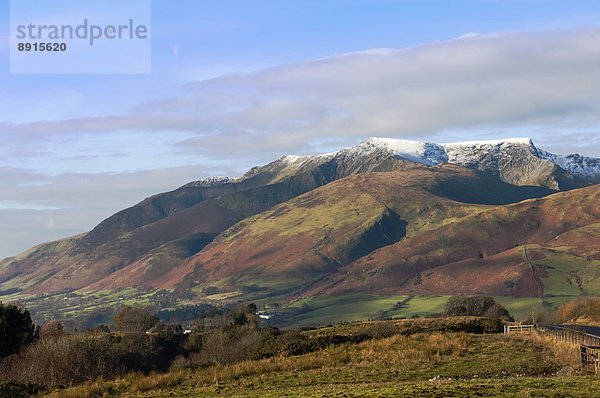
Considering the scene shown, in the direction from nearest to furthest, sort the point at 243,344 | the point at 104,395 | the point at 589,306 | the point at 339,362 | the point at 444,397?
the point at 444,397 < the point at 104,395 < the point at 339,362 < the point at 243,344 < the point at 589,306

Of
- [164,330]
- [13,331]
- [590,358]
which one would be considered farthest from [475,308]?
[590,358]

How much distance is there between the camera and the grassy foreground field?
35544mm

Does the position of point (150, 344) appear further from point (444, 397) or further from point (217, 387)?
point (444, 397)

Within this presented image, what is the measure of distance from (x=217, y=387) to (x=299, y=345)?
26.4 meters

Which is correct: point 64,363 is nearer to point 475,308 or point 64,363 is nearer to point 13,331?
point 13,331

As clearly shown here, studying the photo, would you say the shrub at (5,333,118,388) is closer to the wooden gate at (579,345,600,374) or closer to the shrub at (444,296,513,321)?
the wooden gate at (579,345,600,374)

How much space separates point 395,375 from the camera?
48.2m

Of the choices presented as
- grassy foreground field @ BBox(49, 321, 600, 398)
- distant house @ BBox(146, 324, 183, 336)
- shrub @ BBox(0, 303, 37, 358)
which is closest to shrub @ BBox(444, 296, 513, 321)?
distant house @ BBox(146, 324, 183, 336)

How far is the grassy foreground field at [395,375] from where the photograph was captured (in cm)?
3554

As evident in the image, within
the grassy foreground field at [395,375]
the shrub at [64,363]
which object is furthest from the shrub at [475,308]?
the shrub at [64,363]

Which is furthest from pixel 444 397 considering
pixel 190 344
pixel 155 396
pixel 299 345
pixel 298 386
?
pixel 190 344

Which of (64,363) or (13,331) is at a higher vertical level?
(13,331)

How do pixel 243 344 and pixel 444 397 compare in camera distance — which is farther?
pixel 243 344

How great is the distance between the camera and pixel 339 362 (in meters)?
57.8
